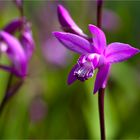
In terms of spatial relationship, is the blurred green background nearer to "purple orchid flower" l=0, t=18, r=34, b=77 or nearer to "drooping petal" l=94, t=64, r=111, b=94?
"purple orchid flower" l=0, t=18, r=34, b=77

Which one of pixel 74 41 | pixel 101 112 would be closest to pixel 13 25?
pixel 74 41

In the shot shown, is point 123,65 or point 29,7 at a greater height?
point 123,65

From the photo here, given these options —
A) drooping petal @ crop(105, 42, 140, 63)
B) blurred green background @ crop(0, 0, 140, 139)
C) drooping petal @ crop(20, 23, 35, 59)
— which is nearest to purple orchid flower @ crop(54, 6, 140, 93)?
drooping petal @ crop(105, 42, 140, 63)

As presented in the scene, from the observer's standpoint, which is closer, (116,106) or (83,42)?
(83,42)

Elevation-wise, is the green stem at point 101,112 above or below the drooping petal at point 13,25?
below

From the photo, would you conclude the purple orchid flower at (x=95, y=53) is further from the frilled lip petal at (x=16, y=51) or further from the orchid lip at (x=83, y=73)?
the frilled lip petal at (x=16, y=51)

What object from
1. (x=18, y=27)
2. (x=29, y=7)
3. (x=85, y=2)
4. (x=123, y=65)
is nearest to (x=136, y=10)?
(x=85, y=2)

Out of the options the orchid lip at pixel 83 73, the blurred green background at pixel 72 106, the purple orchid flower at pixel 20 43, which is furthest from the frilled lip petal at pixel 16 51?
the orchid lip at pixel 83 73

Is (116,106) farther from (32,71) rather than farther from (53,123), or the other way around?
(32,71)
